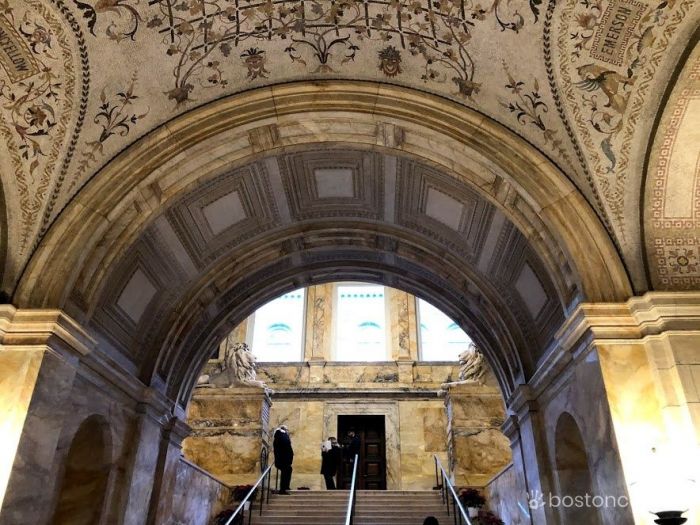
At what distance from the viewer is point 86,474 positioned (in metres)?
6.25

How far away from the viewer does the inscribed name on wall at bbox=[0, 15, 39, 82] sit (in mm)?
4688

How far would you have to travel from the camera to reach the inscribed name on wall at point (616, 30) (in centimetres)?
446

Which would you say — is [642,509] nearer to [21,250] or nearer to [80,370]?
[80,370]

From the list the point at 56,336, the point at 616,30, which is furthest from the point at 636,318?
the point at 56,336

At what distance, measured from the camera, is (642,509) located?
12.8 feet

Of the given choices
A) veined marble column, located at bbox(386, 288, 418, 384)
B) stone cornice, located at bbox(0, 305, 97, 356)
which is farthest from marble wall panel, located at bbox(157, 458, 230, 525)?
veined marble column, located at bbox(386, 288, 418, 384)

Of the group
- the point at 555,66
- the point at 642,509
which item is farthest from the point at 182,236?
the point at 642,509

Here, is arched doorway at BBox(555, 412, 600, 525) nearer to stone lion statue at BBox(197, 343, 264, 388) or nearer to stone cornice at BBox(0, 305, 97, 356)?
stone cornice at BBox(0, 305, 97, 356)

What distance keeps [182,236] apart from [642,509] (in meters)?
5.56

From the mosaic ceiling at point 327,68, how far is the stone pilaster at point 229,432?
25.1 feet

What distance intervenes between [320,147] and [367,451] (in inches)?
437

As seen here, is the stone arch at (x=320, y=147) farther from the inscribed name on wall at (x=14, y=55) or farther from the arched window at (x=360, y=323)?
the arched window at (x=360, y=323)

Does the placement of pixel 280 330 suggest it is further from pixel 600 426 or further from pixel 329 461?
pixel 600 426

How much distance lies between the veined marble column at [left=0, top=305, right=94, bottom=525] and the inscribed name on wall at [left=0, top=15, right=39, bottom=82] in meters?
2.07
